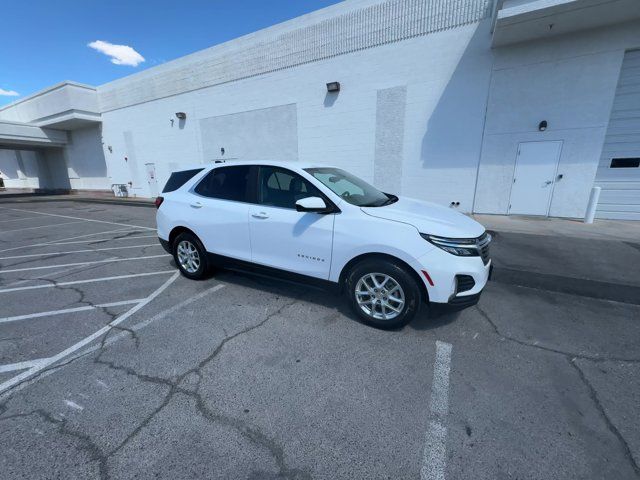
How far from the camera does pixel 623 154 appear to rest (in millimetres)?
8141

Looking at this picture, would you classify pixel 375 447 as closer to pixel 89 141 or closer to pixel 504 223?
pixel 504 223

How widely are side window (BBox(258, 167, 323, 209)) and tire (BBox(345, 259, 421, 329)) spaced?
1.12 metres

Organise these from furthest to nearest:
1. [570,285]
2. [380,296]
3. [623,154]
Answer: [623,154], [570,285], [380,296]

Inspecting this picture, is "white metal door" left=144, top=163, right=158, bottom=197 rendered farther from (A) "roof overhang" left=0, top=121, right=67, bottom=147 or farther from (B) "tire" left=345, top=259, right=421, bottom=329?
(B) "tire" left=345, top=259, right=421, bottom=329

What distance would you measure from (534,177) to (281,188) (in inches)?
353

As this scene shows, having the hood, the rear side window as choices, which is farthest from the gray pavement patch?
the rear side window

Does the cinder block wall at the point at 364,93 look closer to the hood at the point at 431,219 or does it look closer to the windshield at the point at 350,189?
the windshield at the point at 350,189

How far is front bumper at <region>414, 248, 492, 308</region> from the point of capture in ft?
9.09

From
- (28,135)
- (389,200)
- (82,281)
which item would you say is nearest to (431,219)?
(389,200)

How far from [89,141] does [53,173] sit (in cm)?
913

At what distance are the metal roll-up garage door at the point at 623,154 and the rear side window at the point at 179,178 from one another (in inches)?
437

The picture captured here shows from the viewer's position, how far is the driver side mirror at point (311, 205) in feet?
10.1

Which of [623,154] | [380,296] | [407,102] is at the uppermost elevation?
[407,102]

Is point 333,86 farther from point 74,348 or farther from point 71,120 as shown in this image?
point 71,120
